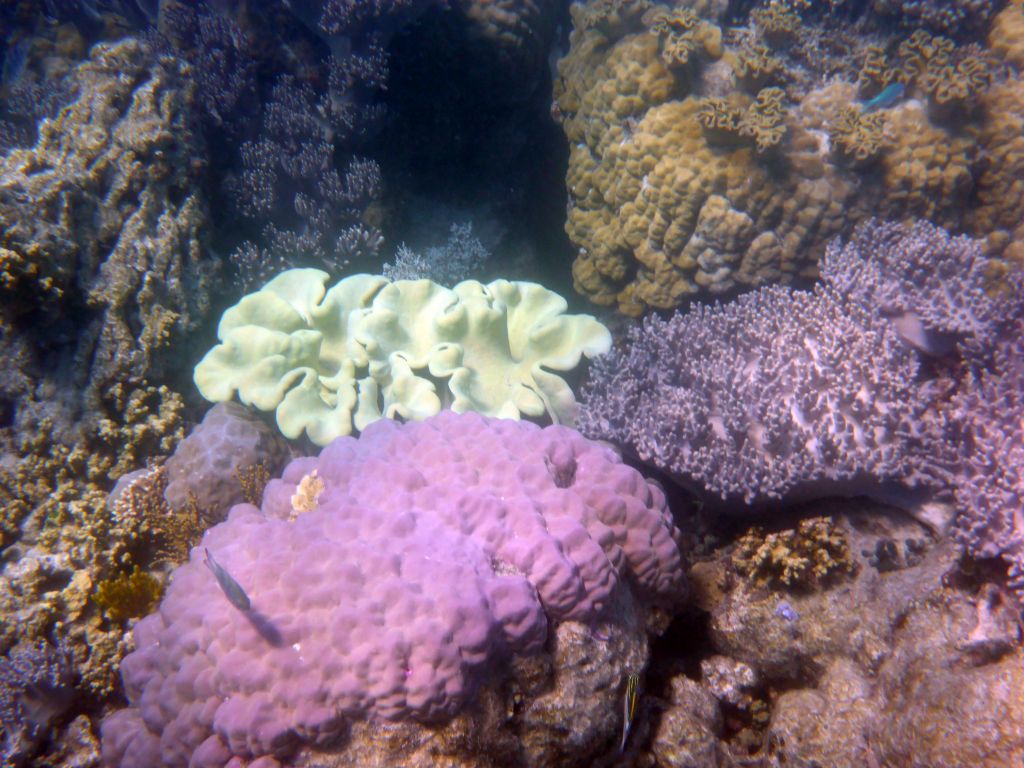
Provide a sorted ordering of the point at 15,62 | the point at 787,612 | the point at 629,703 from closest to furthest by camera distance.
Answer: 1. the point at 629,703
2. the point at 787,612
3. the point at 15,62

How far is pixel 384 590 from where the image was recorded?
7.68ft

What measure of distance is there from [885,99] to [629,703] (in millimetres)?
4564

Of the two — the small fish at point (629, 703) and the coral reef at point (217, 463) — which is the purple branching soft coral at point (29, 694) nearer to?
the coral reef at point (217, 463)

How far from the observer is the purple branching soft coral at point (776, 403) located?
3.16 metres

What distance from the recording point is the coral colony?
8.02 ft

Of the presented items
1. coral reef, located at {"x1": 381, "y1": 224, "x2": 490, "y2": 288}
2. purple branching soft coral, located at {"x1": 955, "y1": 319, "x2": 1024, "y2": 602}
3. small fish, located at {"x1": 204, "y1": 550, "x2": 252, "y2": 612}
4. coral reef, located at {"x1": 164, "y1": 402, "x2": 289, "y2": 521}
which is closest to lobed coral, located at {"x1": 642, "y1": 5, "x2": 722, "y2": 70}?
coral reef, located at {"x1": 381, "y1": 224, "x2": 490, "y2": 288}

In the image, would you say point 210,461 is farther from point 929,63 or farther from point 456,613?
point 929,63

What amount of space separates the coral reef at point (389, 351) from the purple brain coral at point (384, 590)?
923 millimetres

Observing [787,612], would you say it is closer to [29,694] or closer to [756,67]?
[756,67]

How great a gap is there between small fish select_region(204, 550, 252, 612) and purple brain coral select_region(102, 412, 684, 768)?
0.09 meters

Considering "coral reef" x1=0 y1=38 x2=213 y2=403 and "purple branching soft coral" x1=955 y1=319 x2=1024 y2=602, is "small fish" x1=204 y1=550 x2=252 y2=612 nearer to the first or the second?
"coral reef" x1=0 y1=38 x2=213 y2=403

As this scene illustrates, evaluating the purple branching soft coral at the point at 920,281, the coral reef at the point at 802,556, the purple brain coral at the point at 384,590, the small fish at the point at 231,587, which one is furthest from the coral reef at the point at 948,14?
the small fish at the point at 231,587

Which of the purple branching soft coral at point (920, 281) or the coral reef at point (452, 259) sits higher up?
the purple branching soft coral at point (920, 281)

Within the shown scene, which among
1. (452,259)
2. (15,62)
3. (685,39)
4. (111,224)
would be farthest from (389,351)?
(15,62)
